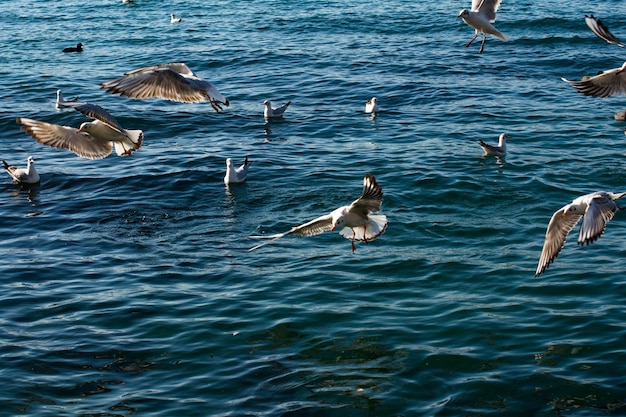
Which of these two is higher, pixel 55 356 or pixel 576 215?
pixel 576 215

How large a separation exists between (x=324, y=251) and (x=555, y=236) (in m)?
3.89

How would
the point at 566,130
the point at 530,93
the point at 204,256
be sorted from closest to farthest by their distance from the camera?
the point at 204,256
the point at 566,130
the point at 530,93

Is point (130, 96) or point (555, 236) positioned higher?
point (130, 96)

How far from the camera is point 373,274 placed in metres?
13.3

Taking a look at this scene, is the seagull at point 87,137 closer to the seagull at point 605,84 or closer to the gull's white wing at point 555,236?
the gull's white wing at point 555,236

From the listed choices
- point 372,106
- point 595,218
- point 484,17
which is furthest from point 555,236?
point 372,106

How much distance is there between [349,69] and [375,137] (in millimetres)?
6644

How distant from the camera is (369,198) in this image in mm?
10195

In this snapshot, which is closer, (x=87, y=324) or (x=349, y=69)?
(x=87, y=324)

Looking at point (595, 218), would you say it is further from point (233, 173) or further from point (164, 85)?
point (233, 173)

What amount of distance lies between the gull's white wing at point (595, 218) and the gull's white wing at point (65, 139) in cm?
730

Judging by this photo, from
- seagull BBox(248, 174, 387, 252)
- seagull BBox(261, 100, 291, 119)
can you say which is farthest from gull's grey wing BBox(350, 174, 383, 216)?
seagull BBox(261, 100, 291, 119)

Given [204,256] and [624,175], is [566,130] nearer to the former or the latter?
[624,175]

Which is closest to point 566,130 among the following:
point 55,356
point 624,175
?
point 624,175
